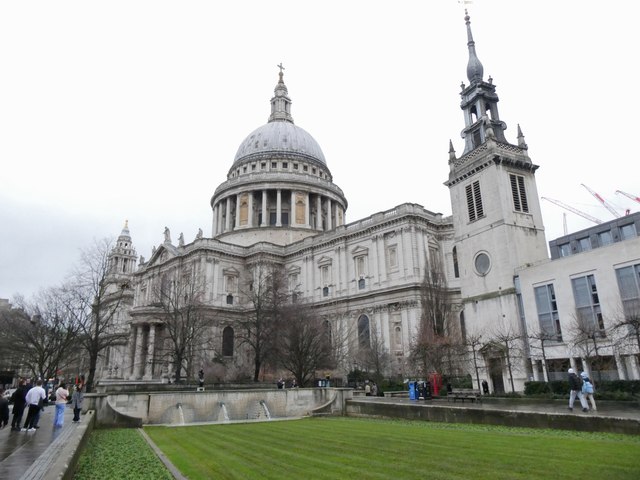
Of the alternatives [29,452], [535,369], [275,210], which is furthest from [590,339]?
[275,210]

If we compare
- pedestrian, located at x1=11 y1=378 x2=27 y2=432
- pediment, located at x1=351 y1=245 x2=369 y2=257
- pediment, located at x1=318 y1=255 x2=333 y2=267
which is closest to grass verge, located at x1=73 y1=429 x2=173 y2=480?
pedestrian, located at x1=11 y1=378 x2=27 y2=432

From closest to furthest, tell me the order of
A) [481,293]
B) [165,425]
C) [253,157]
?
[165,425], [481,293], [253,157]

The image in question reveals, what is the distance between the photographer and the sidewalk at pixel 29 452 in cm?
881

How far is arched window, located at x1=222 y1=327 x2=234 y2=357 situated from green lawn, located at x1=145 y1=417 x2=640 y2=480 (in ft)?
151

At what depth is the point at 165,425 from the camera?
23.6 meters

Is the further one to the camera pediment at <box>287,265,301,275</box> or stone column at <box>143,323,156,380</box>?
pediment at <box>287,265,301,275</box>

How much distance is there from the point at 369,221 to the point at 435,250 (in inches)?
355

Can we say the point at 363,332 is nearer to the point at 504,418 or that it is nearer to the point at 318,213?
the point at 318,213

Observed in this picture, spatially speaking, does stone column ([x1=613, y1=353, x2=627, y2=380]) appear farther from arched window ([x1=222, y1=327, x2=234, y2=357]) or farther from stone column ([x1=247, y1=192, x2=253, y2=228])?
stone column ([x1=247, y1=192, x2=253, y2=228])

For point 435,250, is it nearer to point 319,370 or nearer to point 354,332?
point 354,332

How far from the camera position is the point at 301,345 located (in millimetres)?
40281

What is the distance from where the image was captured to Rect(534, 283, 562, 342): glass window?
29034 millimetres

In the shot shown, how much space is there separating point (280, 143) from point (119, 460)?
79.0 m

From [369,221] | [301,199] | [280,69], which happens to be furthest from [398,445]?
[280,69]
